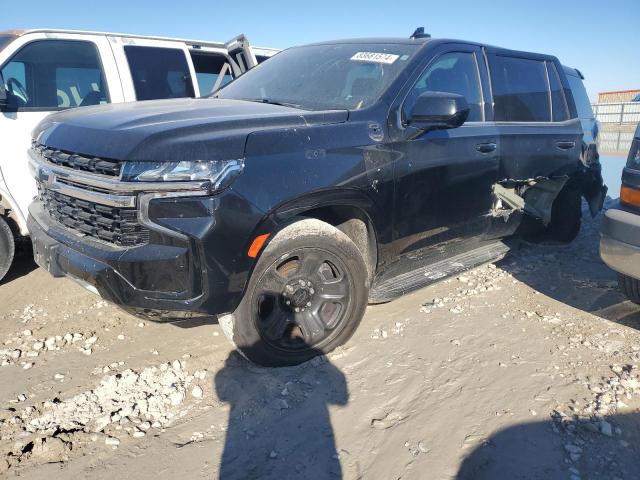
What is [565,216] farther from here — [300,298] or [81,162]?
[81,162]

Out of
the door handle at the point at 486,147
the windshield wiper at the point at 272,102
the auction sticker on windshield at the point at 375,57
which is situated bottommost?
the door handle at the point at 486,147

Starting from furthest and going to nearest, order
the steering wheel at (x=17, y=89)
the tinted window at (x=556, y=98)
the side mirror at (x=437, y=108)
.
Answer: the tinted window at (x=556, y=98) < the steering wheel at (x=17, y=89) < the side mirror at (x=437, y=108)

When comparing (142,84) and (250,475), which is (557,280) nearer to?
(250,475)

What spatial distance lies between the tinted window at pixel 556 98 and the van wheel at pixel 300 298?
2907mm

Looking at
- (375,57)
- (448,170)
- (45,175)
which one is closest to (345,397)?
(448,170)

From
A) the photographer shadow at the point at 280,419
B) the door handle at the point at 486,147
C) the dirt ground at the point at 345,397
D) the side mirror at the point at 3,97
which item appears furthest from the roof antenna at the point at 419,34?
the side mirror at the point at 3,97

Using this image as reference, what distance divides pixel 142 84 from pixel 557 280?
172 inches

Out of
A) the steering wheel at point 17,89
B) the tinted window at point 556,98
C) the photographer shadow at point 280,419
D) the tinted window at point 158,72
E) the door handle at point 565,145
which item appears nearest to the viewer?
the photographer shadow at point 280,419

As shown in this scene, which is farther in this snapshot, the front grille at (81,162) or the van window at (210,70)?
the van window at (210,70)

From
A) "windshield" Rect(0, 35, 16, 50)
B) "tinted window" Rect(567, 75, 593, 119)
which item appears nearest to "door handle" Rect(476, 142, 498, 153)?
"tinted window" Rect(567, 75, 593, 119)

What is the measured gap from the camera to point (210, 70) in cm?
640

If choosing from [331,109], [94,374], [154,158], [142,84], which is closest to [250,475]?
[94,374]

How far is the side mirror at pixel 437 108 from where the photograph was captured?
296 cm

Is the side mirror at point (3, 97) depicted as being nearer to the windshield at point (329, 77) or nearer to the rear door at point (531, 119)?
the windshield at point (329, 77)
